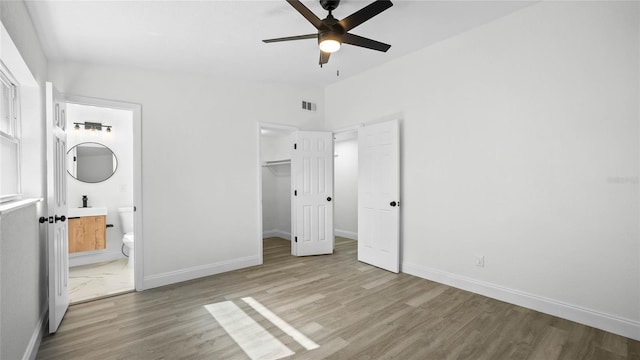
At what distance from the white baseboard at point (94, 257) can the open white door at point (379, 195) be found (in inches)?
154

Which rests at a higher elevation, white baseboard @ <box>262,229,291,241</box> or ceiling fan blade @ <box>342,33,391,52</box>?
ceiling fan blade @ <box>342,33,391,52</box>

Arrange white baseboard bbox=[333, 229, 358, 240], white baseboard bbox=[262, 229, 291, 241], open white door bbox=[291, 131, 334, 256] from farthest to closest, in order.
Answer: white baseboard bbox=[262, 229, 291, 241]
white baseboard bbox=[333, 229, 358, 240]
open white door bbox=[291, 131, 334, 256]

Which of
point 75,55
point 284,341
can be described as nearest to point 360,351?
point 284,341

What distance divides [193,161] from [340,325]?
274 cm

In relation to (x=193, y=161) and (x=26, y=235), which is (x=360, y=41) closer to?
(x=193, y=161)

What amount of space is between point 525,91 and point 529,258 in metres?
1.59

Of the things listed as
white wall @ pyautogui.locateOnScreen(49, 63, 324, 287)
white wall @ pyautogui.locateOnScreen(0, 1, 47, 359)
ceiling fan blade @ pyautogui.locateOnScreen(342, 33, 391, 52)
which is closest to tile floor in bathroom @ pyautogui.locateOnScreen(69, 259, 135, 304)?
white wall @ pyautogui.locateOnScreen(49, 63, 324, 287)

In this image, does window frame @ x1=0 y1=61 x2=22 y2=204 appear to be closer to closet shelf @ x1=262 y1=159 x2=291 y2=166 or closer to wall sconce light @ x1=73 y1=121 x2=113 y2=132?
wall sconce light @ x1=73 y1=121 x2=113 y2=132

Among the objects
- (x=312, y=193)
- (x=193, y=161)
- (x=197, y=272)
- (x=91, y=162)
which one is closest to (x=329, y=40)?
(x=193, y=161)

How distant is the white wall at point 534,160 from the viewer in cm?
235

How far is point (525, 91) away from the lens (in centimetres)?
283

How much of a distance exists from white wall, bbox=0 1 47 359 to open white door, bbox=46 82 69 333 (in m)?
0.09

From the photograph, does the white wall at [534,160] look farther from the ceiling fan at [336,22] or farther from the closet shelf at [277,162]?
the closet shelf at [277,162]

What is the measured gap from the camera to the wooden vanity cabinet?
434 cm
